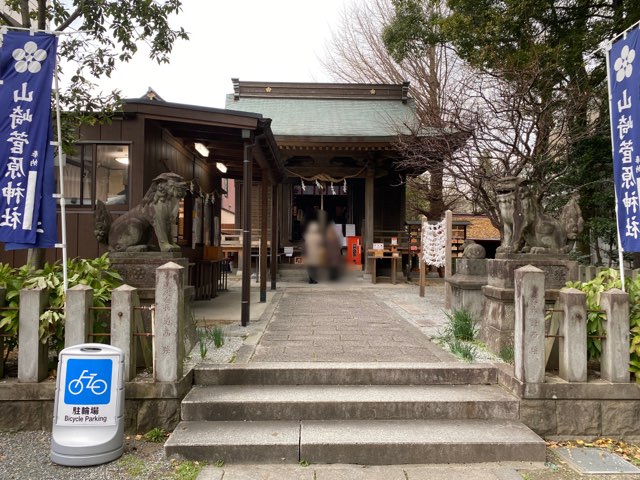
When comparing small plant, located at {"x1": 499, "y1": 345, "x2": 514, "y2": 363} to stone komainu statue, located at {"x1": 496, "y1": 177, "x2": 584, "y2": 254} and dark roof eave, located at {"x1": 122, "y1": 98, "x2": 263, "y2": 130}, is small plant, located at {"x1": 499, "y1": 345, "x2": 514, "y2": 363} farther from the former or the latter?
dark roof eave, located at {"x1": 122, "y1": 98, "x2": 263, "y2": 130}

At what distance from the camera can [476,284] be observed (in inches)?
283

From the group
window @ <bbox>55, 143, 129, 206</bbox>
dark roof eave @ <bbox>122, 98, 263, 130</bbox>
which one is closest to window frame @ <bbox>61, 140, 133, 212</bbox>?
window @ <bbox>55, 143, 129, 206</bbox>

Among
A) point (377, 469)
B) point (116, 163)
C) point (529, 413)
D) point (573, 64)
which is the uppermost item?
point (573, 64)

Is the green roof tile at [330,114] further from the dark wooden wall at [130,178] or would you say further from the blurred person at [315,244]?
the dark wooden wall at [130,178]

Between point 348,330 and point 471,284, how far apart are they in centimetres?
242

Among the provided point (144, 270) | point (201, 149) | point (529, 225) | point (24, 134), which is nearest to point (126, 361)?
point (144, 270)

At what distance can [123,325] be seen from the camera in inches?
154

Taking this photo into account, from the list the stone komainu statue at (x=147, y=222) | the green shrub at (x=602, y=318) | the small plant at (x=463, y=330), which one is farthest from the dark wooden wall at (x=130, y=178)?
the green shrub at (x=602, y=318)

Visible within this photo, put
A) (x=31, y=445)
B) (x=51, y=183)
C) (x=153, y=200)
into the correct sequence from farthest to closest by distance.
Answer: (x=153, y=200) < (x=51, y=183) < (x=31, y=445)

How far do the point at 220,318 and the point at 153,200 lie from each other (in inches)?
113

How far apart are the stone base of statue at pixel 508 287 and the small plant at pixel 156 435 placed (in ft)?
12.8

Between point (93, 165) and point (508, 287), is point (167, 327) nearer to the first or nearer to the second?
point (508, 287)

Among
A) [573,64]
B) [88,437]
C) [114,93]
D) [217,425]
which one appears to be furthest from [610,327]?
[573,64]

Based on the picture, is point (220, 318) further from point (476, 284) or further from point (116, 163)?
point (476, 284)
